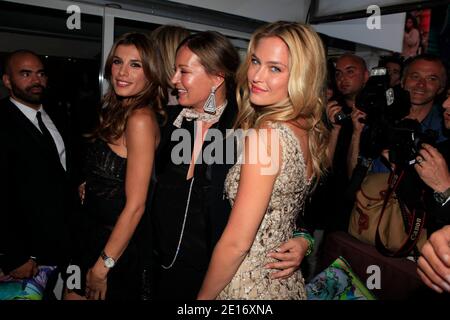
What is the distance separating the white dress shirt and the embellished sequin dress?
1.48 m

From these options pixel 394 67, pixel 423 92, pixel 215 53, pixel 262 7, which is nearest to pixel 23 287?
pixel 215 53

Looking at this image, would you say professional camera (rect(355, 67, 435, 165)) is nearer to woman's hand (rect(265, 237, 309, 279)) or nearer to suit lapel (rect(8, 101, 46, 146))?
woman's hand (rect(265, 237, 309, 279))

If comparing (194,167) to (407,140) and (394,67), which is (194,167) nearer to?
(407,140)

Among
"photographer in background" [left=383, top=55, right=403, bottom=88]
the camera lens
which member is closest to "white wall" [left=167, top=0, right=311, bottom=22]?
"photographer in background" [left=383, top=55, right=403, bottom=88]

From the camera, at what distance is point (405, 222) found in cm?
182

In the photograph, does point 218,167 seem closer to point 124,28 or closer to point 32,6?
point 32,6

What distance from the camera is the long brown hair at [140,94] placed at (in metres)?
1.66

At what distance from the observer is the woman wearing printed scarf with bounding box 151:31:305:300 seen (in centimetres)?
146

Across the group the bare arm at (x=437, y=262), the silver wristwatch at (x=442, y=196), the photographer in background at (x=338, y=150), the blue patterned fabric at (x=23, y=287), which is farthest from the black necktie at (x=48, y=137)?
the silver wristwatch at (x=442, y=196)

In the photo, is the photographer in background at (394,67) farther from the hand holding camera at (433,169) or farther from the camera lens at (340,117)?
the hand holding camera at (433,169)

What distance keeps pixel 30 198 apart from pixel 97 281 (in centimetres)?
71

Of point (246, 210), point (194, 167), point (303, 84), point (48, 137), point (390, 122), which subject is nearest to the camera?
point (246, 210)

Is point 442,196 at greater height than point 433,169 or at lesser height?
lesser

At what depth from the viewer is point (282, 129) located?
124 cm
